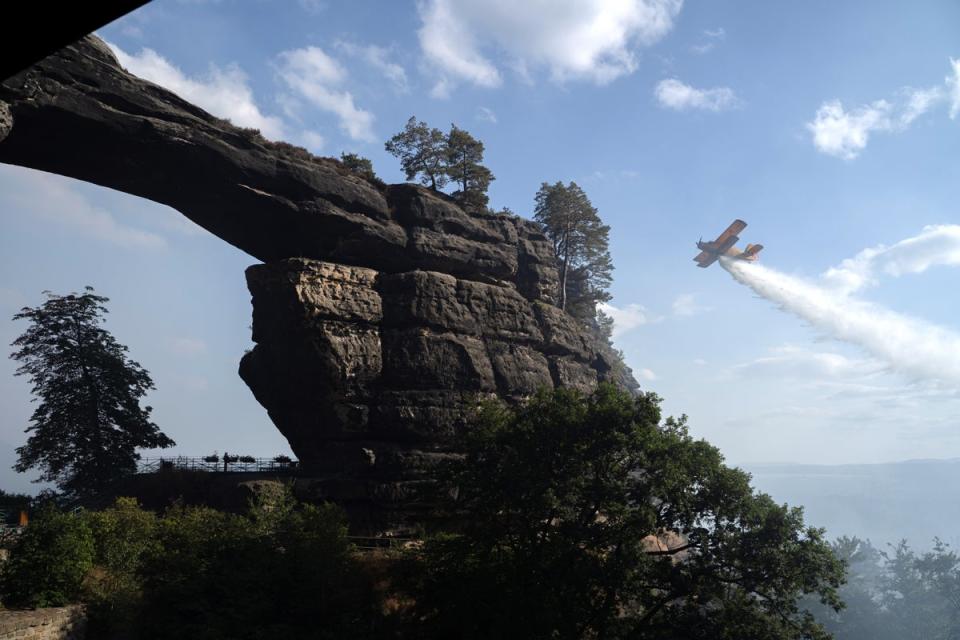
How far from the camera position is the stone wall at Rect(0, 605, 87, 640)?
18.4 m

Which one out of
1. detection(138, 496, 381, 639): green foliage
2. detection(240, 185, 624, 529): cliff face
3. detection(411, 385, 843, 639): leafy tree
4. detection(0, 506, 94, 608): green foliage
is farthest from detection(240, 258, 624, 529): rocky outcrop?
detection(0, 506, 94, 608): green foliage

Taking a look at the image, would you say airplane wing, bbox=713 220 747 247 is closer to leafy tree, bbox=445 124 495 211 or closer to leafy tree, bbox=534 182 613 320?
leafy tree, bbox=534 182 613 320

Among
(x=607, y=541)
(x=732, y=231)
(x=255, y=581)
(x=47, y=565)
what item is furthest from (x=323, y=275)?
(x=732, y=231)

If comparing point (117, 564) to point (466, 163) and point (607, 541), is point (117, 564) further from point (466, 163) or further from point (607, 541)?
point (466, 163)

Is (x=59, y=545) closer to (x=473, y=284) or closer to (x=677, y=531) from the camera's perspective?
(x=677, y=531)

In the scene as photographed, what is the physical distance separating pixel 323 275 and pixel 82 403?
1754 centimetres

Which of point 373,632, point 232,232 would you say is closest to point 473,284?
point 232,232

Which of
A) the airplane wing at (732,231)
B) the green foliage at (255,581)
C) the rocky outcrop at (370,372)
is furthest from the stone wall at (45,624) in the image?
the airplane wing at (732,231)

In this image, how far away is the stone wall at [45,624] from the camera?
60.2 ft

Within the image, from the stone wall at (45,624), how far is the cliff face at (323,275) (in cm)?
1209

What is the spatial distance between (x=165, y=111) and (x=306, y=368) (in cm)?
1520

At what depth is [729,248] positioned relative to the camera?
69000 mm

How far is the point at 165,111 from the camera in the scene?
33.2 metres

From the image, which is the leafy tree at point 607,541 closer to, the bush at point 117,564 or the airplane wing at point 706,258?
the bush at point 117,564
